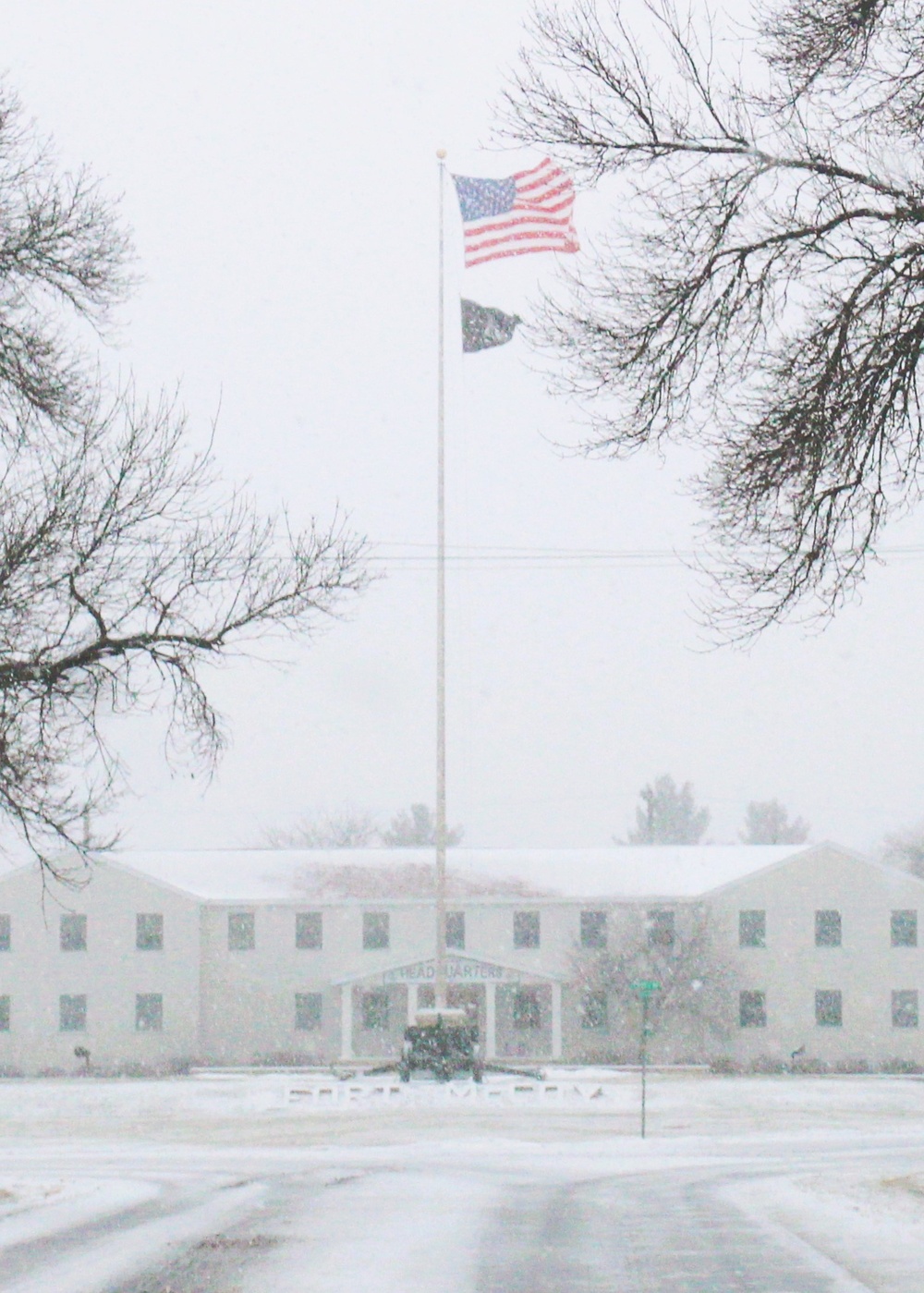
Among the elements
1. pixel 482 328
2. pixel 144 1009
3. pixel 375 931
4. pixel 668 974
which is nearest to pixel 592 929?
pixel 668 974

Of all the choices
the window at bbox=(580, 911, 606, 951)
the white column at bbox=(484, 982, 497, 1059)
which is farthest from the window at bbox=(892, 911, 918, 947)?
the white column at bbox=(484, 982, 497, 1059)

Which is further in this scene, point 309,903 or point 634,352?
point 309,903

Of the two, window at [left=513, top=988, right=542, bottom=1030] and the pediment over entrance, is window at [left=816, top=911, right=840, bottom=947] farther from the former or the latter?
window at [left=513, top=988, right=542, bottom=1030]

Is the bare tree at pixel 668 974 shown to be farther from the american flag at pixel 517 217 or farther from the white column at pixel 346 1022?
the american flag at pixel 517 217

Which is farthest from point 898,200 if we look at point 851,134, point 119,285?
point 119,285

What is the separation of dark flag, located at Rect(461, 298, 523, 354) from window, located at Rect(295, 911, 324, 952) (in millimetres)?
27139

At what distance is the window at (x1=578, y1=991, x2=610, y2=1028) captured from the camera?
54531 millimetres

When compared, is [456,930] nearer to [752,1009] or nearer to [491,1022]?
[491,1022]

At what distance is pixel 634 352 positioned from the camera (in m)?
10.8

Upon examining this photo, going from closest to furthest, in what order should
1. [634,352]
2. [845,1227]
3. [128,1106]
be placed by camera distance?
[634,352] < [845,1227] < [128,1106]

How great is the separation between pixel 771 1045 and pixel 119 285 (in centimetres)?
4434

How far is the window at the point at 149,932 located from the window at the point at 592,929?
13036mm

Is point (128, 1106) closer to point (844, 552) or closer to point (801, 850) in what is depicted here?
point (801, 850)

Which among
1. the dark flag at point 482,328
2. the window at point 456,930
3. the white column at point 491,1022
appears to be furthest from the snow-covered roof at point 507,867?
the dark flag at point 482,328
